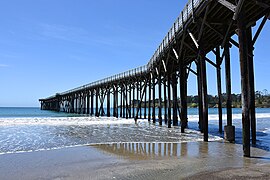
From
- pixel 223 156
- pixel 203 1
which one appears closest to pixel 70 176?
pixel 223 156

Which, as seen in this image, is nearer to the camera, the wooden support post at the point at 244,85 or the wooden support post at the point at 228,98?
the wooden support post at the point at 244,85

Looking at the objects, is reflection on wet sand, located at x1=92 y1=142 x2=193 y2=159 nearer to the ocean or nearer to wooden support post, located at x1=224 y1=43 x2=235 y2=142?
the ocean

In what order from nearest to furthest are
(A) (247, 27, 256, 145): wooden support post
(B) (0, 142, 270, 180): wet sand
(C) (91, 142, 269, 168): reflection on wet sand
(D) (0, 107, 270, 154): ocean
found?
(B) (0, 142, 270, 180): wet sand → (C) (91, 142, 269, 168): reflection on wet sand → (A) (247, 27, 256, 145): wooden support post → (D) (0, 107, 270, 154): ocean

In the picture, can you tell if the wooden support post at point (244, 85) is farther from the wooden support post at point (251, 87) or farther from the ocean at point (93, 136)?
the wooden support post at point (251, 87)

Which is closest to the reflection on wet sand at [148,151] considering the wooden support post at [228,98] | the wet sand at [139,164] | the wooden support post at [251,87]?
the wet sand at [139,164]

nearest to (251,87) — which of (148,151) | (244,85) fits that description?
(244,85)

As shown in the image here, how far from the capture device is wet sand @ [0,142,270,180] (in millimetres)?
5395

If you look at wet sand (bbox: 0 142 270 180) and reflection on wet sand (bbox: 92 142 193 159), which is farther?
reflection on wet sand (bbox: 92 142 193 159)

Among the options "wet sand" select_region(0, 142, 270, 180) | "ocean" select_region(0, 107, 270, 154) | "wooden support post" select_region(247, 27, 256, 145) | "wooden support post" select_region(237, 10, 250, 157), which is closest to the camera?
"wet sand" select_region(0, 142, 270, 180)

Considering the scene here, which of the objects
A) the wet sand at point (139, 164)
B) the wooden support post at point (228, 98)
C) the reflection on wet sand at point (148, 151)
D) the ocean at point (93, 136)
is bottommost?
the ocean at point (93, 136)

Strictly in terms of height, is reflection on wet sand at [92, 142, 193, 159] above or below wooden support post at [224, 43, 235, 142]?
below

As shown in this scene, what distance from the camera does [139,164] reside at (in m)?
6.50

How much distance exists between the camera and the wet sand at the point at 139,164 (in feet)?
17.7

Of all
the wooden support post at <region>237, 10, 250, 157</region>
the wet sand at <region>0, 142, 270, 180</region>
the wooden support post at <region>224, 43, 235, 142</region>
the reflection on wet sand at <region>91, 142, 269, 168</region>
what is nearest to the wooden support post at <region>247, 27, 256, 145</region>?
the wooden support post at <region>224, 43, 235, 142</region>
